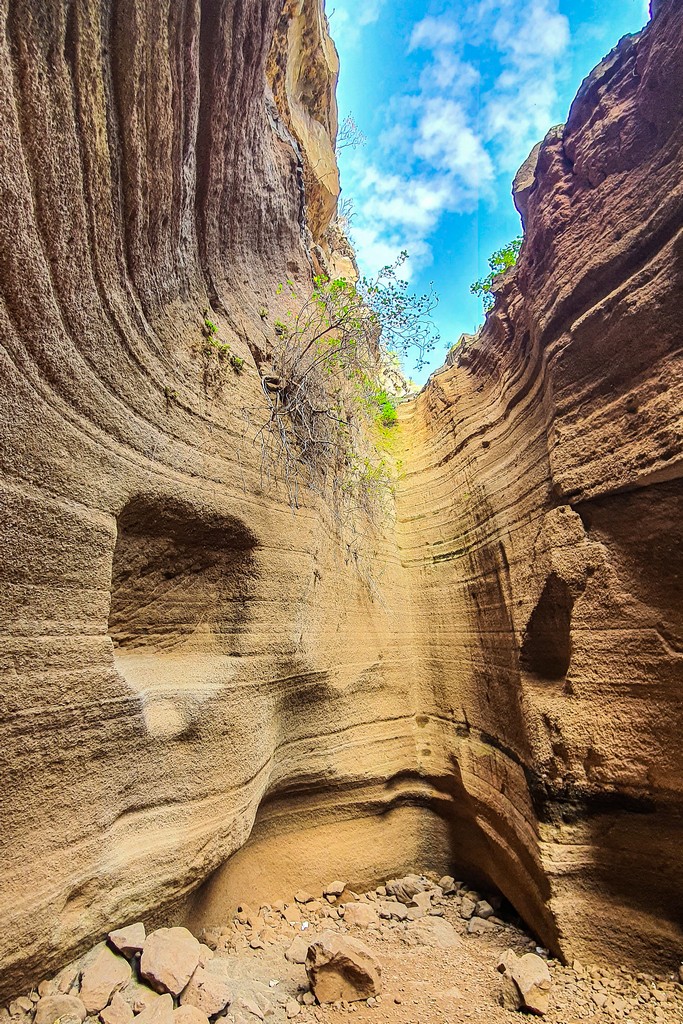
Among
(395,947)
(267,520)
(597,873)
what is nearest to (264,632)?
(267,520)

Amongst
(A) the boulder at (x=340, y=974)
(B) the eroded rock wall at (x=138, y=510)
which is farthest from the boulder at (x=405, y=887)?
(A) the boulder at (x=340, y=974)

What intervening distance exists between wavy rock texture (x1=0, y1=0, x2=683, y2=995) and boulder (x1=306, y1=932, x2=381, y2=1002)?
2.62 ft

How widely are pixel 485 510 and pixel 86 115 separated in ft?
13.5

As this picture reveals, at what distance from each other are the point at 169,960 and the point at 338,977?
3.21ft

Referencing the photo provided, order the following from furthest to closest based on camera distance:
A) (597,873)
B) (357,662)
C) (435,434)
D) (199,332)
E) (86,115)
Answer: (435,434)
(357,662)
(199,332)
(597,873)
(86,115)

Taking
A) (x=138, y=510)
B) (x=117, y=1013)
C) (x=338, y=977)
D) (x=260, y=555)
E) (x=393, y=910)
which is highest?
(x=138, y=510)

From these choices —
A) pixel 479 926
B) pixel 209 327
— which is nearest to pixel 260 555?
pixel 209 327

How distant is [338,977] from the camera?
2562mm

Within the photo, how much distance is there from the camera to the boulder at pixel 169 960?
216 centimetres

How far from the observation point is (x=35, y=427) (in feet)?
7.24

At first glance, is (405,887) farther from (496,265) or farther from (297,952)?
(496,265)

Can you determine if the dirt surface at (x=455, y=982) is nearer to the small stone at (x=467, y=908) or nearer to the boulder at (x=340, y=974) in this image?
the boulder at (x=340, y=974)

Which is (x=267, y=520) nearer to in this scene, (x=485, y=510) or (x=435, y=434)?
(x=485, y=510)

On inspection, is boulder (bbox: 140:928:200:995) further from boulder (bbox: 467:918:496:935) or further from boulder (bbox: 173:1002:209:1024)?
boulder (bbox: 467:918:496:935)
